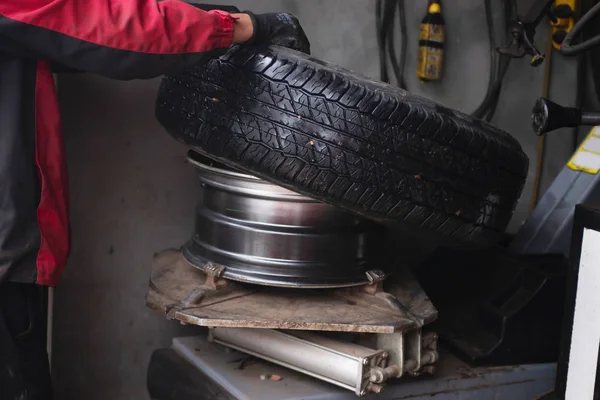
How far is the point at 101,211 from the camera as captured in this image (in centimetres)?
214

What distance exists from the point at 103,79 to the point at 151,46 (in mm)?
806

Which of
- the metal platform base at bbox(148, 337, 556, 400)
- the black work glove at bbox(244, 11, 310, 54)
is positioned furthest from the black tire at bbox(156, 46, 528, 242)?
the metal platform base at bbox(148, 337, 556, 400)

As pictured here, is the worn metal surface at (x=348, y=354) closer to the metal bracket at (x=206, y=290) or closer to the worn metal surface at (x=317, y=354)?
the worn metal surface at (x=317, y=354)

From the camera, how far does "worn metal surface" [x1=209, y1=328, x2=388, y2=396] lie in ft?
5.04

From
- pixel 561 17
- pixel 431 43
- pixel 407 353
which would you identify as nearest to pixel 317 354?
pixel 407 353

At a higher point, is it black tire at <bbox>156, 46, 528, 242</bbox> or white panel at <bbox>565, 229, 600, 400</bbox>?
black tire at <bbox>156, 46, 528, 242</bbox>

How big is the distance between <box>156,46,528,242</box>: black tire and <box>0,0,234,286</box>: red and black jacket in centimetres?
15

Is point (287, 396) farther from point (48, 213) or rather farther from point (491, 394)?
point (48, 213)

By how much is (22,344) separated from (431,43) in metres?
1.54

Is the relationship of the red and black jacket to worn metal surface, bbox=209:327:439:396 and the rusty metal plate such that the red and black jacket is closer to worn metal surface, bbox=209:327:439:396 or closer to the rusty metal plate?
the rusty metal plate

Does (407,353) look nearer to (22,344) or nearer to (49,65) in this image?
(22,344)

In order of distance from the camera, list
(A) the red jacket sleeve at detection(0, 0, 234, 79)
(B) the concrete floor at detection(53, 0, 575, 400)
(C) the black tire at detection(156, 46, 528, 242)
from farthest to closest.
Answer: (B) the concrete floor at detection(53, 0, 575, 400), (C) the black tire at detection(156, 46, 528, 242), (A) the red jacket sleeve at detection(0, 0, 234, 79)

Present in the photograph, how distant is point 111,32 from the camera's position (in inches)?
51.1

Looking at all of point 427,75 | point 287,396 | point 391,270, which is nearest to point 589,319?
point 391,270
